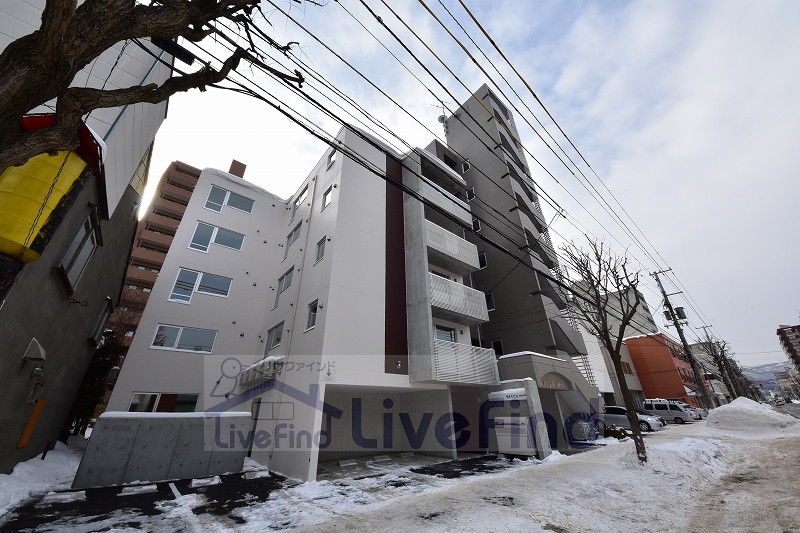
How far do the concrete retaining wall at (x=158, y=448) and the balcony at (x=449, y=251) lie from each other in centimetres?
1085

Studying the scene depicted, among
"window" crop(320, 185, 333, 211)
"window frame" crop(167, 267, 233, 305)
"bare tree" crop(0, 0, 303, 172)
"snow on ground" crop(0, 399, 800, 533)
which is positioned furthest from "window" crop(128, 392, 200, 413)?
"bare tree" crop(0, 0, 303, 172)

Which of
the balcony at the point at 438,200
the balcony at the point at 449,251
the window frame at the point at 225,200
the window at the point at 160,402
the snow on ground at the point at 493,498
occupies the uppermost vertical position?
the window frame at the point at 225,200

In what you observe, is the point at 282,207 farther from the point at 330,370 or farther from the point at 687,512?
the point at 687,512

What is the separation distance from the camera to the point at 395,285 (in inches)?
545

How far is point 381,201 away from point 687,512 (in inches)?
555

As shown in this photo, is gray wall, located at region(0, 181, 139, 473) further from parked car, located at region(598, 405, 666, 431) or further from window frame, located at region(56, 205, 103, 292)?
parked car, located at region(598, 405, 666, 431)

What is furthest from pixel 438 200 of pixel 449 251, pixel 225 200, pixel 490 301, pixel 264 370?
pixel 225 200

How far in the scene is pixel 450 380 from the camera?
12.3 m

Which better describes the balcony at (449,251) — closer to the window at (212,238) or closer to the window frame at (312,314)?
the window frame at (312,314)

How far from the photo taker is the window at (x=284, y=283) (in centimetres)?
1644

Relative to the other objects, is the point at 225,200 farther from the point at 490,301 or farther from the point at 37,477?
the point at 490,301

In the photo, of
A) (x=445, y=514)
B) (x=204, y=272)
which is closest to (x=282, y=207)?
(x=204, y=272)

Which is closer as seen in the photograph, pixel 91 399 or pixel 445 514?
pixel 445 514

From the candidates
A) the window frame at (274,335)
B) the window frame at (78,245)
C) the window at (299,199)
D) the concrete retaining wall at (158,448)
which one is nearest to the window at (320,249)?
the window frame at (274,335)
